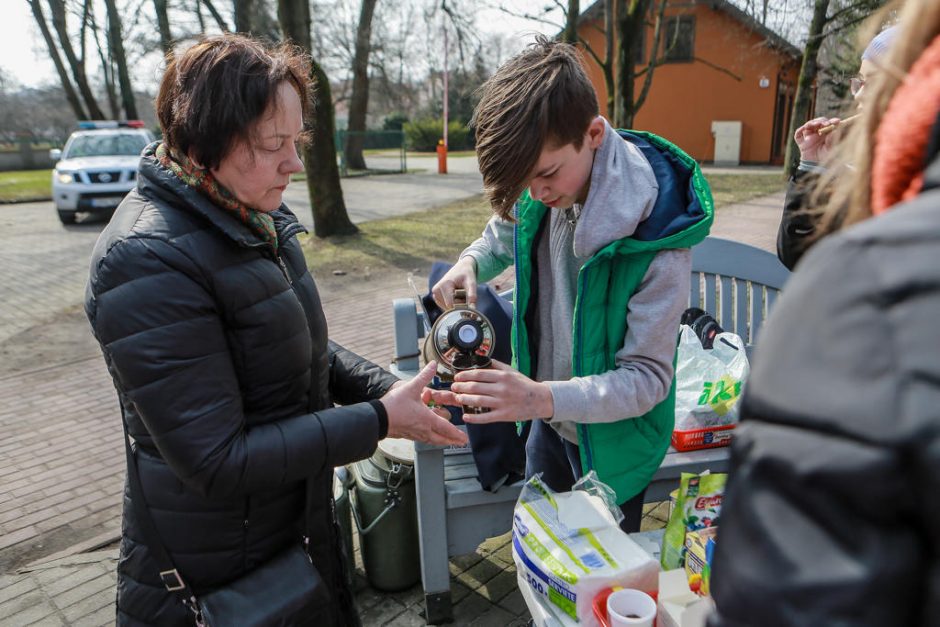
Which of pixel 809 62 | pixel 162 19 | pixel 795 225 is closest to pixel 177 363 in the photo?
pixel 795 225

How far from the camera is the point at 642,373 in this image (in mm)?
1750

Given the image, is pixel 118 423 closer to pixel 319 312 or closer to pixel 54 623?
pixel 54 623

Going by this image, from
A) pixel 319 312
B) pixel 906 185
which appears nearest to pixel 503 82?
pixel 319 312

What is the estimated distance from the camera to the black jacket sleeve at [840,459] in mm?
493

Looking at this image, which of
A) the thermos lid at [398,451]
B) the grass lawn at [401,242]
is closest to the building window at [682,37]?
the grass lawn at [401,242]

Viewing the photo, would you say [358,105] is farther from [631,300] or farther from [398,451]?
[631,300]

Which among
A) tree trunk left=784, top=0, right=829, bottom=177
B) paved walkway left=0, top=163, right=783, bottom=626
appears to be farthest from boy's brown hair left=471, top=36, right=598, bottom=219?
tree trunk left=784, top=0, right=829, bottom=177

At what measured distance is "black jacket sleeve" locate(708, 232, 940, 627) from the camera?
19.4 inches

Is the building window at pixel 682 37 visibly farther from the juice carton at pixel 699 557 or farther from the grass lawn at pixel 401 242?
the juice carton at pixel 699 557

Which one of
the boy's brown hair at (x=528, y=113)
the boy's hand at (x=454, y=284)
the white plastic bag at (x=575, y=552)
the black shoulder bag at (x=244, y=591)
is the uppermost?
the boy's brown hair at (x=528, y=113)

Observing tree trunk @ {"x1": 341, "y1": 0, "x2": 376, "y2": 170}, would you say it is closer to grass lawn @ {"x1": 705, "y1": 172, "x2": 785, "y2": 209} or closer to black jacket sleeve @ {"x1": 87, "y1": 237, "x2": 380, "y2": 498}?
grass lawn @ {"x1": 705, "y1": 172, "x2": 785, "y2": 209}

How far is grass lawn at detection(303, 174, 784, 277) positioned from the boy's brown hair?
7.11m

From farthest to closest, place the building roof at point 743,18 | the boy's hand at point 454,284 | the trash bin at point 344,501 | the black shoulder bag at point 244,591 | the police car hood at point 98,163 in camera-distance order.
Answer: the building roof at point 743,18 → the police car hood at point 98,163 → the trash bin at point 344,501 → the boy's hand at point 454,284 → the black shoulder bag at point 244,591

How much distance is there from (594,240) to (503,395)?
474 mm
